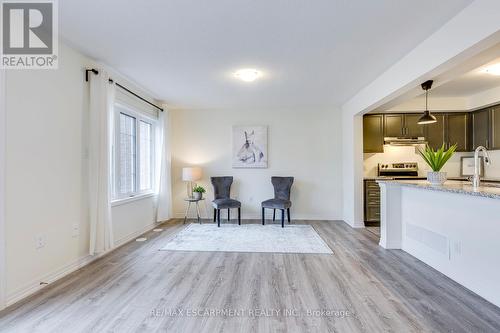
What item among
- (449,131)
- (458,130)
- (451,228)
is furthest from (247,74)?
(458,130)

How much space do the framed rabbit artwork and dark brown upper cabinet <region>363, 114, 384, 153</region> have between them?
2092 mm

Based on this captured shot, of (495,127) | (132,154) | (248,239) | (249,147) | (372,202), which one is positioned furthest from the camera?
(249,147)

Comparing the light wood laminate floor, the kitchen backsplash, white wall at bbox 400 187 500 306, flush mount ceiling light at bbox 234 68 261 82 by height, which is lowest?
the light wood laminate floor

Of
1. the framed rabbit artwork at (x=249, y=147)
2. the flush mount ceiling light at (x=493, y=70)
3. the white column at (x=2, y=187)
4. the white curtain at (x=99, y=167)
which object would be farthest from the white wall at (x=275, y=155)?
the white column at (x=2, y=187)

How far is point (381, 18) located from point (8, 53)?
3.33 metres

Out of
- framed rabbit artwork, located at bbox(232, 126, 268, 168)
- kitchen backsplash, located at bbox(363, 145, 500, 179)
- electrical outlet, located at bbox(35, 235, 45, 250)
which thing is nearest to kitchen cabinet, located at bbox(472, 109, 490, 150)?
kitchen backsplash, located at bbox(363, 145, 500, 179)

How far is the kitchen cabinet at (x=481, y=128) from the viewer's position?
4.79 m

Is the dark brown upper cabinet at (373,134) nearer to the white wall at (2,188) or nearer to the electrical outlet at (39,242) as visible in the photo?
the electrical outlet at (39,242)

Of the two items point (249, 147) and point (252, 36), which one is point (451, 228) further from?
point (249, 147)

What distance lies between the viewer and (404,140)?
5.16 metres

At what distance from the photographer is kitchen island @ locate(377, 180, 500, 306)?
88.7 inches

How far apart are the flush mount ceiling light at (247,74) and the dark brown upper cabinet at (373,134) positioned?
110 inches

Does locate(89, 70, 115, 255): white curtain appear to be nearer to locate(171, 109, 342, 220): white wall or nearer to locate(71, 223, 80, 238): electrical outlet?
locate(71, 223, 80, 238): electrical outlet

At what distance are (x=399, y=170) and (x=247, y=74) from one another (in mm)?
3843
